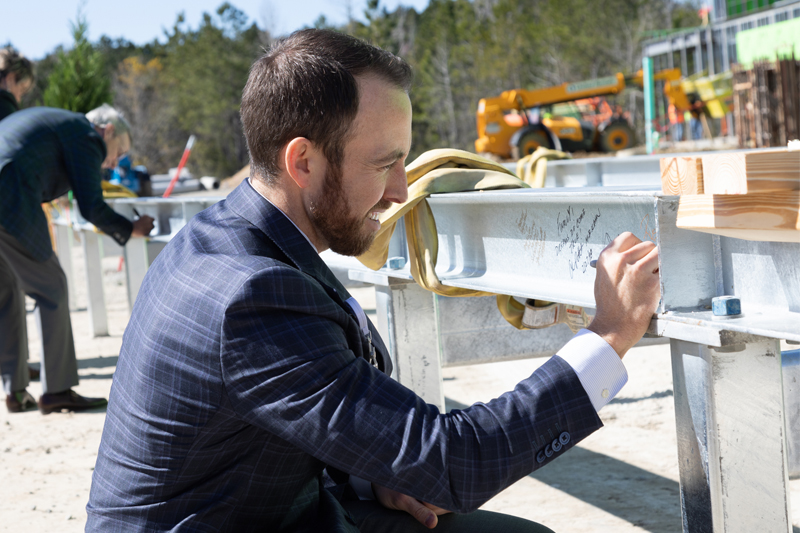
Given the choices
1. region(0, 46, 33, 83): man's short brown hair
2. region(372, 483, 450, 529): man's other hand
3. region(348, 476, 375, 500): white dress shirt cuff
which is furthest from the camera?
region(0, 46, 33, 83): man's short brown hair

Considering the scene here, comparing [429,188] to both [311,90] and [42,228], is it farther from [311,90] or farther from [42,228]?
[42,228]

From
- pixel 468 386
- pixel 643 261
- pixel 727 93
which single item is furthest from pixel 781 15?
pixel 643 261

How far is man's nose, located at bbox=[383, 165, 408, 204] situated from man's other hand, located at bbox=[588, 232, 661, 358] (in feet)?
1.48

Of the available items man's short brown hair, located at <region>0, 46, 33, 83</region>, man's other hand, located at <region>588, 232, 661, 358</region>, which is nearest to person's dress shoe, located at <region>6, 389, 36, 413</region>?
man's short brown hair, located at <region>0, 46, 33, 83</region>

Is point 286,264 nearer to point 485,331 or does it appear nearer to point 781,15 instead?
point 485,331

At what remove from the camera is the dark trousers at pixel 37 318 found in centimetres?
548

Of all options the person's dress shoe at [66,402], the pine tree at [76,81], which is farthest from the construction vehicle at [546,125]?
the person's dress shoe at [66,402]

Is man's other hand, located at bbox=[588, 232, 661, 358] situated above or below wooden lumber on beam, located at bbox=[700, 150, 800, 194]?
below

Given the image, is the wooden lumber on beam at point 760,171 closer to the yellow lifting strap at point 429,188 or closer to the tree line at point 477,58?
the yellow lifting strap at point 429,188

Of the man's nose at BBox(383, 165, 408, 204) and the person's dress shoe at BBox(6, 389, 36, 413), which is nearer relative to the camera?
the man's nose at BBox(383, 165, 408, 204)

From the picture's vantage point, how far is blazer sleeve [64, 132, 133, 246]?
5.42 m

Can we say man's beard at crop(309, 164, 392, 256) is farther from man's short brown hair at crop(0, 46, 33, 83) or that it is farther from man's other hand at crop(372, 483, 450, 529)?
man's short brown hair at crop(0, 46, 33, 83)

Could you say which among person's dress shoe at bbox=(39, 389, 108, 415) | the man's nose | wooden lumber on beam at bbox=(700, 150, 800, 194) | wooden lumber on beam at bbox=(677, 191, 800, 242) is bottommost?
person's dress shoe at bbox=(39, 389, 108, 415)

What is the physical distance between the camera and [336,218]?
175 cm
